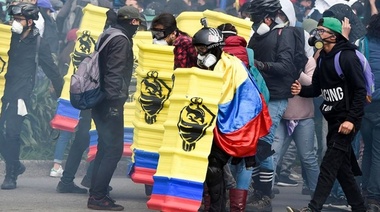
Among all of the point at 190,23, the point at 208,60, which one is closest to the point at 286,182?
the point at 190,23

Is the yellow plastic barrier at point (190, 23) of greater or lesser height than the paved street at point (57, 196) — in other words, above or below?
above

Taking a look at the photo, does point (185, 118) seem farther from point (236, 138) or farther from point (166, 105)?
point (166, 105)

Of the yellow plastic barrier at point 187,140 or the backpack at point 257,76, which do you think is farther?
the backpack at point 257,76

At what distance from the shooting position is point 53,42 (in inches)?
748

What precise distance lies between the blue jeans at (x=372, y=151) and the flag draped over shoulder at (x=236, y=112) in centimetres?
260

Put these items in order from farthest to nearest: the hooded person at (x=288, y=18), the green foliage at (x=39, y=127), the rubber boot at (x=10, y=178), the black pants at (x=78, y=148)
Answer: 1. the green foliage at (x=39, y=127)
2. the rubber boot at (x=10, y=178)
3. the black pants at (x=78, y=148)
4. the hooded person at (x=288, y=18)

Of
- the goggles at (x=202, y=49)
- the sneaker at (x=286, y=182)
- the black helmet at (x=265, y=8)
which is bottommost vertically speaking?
the sneaker at (x=286, y=182)

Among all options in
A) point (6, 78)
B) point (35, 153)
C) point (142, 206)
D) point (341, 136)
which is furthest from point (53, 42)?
point (341, 136)

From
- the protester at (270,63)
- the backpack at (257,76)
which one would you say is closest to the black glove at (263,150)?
the protester at (270,63)

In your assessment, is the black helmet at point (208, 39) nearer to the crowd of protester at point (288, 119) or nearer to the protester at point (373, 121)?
the crowd of protester at point (288, 119)

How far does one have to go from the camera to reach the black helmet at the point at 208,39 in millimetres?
10531

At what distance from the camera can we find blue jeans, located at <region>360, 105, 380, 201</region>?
12867mm

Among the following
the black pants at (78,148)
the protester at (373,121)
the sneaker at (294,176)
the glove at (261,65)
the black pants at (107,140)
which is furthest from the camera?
the sneaker at (294,176)

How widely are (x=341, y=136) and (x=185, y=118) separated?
1398 mm
